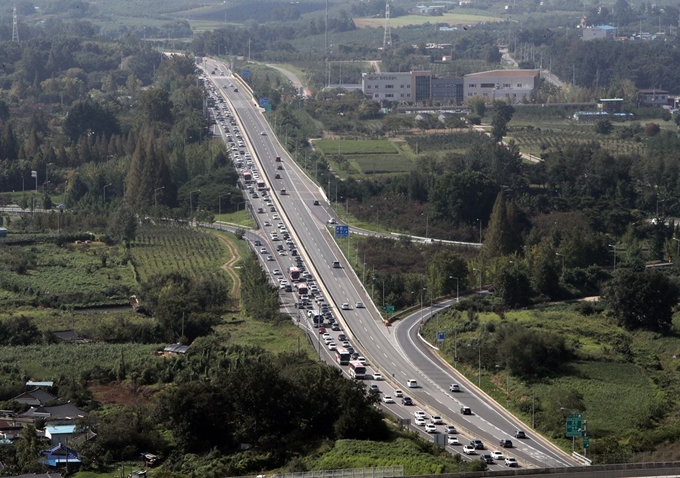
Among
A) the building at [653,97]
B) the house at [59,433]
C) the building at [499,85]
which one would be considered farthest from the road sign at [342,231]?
the building at [653,97]

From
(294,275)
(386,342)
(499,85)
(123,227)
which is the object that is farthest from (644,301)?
(499,85)

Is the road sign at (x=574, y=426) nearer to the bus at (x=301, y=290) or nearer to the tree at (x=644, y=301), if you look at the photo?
the tree at (x=644, y=301)

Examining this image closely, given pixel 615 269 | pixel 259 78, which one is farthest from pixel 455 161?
pixel 259 78

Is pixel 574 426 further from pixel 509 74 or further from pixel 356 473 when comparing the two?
pixel 509 74

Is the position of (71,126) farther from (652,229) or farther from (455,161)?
(652,229)

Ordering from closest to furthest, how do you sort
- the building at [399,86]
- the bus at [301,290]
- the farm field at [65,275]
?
1. the farm field at [65,275]
2. the bus at [301,290]
3. the building at [399,86]
